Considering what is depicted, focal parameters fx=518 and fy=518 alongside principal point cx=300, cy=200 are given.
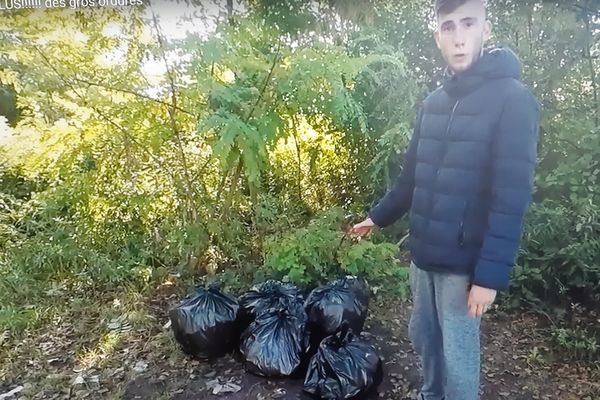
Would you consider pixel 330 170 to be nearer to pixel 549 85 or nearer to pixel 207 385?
Answer: pixel 549 85

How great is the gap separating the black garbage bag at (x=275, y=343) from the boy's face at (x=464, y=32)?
58.6 inches

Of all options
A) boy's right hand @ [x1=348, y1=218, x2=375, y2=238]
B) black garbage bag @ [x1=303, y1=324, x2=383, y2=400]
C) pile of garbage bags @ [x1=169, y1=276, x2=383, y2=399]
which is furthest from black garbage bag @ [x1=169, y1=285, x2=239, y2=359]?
boy's right hand @ [x1=348, y1=218, x2=375, y2=238]

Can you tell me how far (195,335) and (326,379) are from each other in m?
0.72

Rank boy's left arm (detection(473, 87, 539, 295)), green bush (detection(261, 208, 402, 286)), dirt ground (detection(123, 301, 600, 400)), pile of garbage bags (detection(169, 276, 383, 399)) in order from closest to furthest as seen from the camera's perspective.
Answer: boy's left arm (detection(473, 87, 539, 295))
pile of garbage bags (detection(169, 276, 383, 399))
dirt ground (detection(123, 301, 600, 400))
green bush (detection(261, 208, 402, 286))

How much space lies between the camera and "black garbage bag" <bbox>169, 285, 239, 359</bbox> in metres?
2.62

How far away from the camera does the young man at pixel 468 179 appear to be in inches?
60.8

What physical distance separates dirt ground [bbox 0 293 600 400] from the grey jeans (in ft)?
1.67

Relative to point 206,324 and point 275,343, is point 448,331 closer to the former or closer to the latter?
point 275,343

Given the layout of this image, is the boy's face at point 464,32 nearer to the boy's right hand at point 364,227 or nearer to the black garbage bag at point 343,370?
the boy's right hand at point 364,227

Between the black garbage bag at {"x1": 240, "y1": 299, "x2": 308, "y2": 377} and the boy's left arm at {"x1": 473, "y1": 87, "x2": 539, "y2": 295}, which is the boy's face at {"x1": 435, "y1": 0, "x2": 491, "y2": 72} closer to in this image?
the boy's left arm at {"x1": 473, "y1": 87, "x2": 539, "y2": 295}

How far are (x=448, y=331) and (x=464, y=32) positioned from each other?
100 centimetres

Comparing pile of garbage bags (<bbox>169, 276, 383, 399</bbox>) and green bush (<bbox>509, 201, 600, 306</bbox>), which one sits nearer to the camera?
pile of garbage bags (<bbox>169, 276, 383, 399</bbox>)

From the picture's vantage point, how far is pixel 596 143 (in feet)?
9.45

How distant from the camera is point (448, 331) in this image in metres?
1.81
